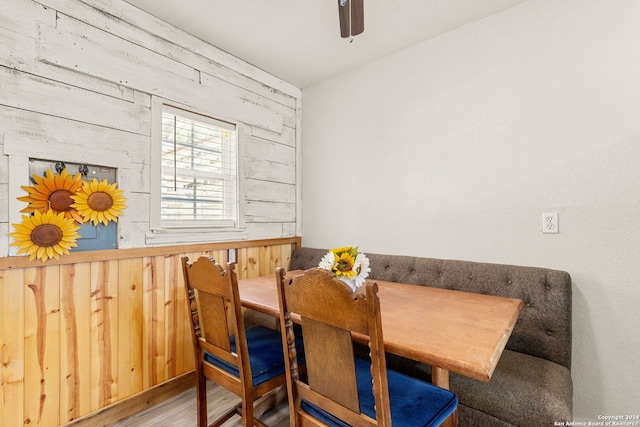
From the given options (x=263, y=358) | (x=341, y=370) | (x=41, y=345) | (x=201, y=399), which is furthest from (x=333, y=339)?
(x=41, y=345)

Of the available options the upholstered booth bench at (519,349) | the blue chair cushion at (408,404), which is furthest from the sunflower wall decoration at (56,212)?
the upholstered booth bench at (519,349)

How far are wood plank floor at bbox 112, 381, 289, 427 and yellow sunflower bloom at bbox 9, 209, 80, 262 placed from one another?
1.07 m

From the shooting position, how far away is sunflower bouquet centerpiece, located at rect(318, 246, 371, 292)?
139cm

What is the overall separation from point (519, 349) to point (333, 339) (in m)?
1.24

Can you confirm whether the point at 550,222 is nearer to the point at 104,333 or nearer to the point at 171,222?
the point at 171,222

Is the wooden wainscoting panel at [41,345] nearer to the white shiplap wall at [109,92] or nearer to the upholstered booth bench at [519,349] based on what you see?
the white shiplap wall at [109,92]

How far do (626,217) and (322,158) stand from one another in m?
2.07

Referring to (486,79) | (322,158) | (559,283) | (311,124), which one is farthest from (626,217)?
(311,124)

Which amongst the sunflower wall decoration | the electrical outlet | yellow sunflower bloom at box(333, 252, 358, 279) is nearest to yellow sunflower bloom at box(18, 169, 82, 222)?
the sunflower wall decoration

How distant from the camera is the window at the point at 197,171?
7.03 ft

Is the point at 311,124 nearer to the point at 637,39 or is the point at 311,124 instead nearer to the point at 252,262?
the point at 252,262

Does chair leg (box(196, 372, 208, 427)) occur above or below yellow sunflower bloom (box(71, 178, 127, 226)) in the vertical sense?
below

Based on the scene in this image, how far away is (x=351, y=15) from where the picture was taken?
1366 mm

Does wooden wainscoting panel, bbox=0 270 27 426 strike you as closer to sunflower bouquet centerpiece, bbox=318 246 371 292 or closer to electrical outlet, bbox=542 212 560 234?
sunflower bouquet centerpiece, bbox=318 246 371 292
